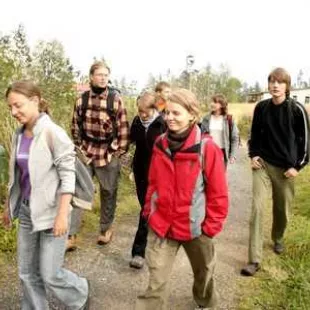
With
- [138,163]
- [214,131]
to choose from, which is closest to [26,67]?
[214,131]

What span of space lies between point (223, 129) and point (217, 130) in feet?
0.31

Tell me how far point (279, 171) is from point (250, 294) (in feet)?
4.39

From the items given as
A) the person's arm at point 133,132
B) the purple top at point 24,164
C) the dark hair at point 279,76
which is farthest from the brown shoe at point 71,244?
the dark hair at point 279,76

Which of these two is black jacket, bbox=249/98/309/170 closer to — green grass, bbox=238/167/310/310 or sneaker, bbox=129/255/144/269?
green grass, bbox=238/167/310/310

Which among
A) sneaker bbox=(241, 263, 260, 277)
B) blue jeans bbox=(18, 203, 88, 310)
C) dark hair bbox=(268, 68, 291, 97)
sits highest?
dark hair bbox=(268, 68, 291, 97)

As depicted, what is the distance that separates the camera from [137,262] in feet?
15.5

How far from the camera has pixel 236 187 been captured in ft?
31.2

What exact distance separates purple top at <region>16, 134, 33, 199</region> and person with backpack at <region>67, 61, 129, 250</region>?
5.16 feet

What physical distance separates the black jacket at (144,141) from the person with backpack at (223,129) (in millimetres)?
2302

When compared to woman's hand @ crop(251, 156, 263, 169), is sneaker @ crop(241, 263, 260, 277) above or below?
below

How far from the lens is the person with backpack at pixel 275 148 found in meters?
4.69

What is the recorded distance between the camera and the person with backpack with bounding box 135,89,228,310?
10.5ft

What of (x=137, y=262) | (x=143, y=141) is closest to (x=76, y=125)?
(x=143, y=141)

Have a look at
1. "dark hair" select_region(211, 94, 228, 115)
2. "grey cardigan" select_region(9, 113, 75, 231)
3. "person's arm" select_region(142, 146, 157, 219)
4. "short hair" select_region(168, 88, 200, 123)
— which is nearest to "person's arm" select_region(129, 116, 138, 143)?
"person's arm" select_region(142, 146, 157, 219)
